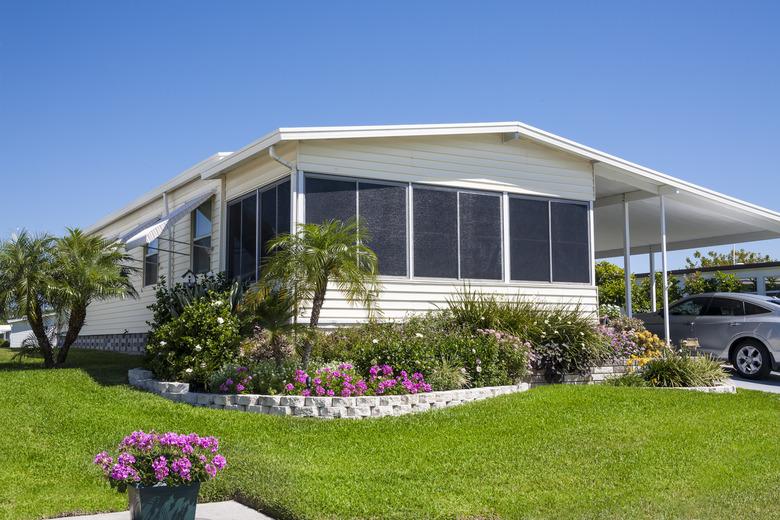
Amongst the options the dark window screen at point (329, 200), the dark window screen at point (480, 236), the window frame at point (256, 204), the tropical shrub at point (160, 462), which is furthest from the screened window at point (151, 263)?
the tropical shrub at point (160, 462)

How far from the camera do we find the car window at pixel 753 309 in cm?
1333

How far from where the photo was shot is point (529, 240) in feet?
44.5

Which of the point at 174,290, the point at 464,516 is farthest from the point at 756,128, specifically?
the point at 464,516

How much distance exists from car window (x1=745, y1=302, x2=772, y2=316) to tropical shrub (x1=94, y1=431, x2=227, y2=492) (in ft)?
37.8

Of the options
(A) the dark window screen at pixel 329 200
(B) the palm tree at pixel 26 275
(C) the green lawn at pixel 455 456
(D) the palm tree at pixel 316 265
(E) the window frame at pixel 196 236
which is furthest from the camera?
(E) the window frame at pixel 196 236

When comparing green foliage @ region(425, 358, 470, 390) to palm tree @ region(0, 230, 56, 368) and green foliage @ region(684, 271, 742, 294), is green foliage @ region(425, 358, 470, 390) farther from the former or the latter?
green foliage @ region(684, 271, 742, 294)

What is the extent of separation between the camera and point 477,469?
6664mm

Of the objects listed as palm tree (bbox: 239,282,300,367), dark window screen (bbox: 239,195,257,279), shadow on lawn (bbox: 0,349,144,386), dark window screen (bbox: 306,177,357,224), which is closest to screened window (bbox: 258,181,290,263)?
dark window screen (bbox: 239,195,257,279)

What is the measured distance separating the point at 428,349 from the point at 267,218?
3.85 metres

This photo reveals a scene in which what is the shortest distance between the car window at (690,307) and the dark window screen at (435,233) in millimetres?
5446

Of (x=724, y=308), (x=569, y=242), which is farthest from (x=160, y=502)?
(x=724, y=308)

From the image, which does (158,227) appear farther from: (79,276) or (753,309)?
(753,309)

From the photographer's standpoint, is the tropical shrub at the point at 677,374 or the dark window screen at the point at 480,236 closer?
the tropical shrub at the point at 677,374

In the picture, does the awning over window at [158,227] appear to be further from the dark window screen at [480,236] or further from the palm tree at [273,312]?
the dark window screen at [480,236]
